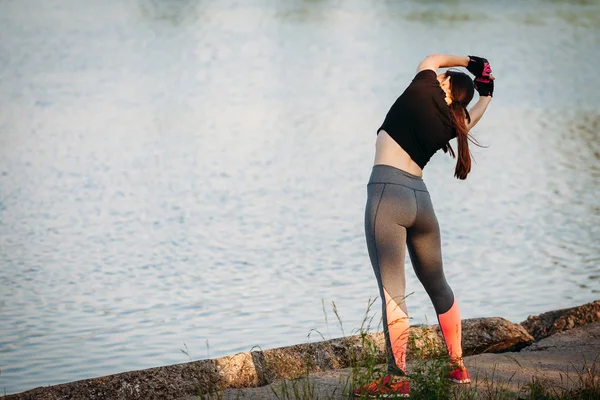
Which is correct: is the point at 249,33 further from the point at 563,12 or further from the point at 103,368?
the point at 103,368

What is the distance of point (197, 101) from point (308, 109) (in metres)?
3.29

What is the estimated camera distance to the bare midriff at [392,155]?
16.9 feet

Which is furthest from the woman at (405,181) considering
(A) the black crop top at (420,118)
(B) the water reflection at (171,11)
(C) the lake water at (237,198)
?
(B) the water reflection at (171,11)

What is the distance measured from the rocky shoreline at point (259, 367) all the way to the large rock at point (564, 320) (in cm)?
29

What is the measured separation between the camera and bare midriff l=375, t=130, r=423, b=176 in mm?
5148

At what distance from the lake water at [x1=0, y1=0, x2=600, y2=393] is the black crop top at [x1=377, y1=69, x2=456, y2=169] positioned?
3.20 metres

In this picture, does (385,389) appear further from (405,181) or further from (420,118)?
(420,118)

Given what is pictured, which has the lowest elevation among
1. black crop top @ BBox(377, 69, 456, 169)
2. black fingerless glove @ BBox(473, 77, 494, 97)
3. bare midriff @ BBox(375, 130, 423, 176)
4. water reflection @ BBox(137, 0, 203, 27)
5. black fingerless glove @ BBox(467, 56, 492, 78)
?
bare midriff @ BBox(375, 130, 423, 176)

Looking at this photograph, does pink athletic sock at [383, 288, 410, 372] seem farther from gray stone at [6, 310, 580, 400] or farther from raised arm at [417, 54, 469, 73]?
raised arm at [417, 54, 469, 73]

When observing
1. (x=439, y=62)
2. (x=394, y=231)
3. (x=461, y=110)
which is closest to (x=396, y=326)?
(x=394, y=231)

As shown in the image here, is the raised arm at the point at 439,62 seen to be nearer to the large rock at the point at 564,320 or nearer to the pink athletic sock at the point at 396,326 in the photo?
the pink athletic sock at the point at 396,326

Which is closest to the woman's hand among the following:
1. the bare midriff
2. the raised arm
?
the raised arm

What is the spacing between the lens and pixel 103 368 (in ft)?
26.0

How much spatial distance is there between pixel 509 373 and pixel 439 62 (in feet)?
5.54
